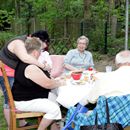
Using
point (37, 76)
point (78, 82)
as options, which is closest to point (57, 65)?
point (78, 82)

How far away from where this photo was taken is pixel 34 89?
385 centimetres

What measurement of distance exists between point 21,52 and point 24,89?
17.1 inches

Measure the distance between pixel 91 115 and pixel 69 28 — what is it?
30.9 feet

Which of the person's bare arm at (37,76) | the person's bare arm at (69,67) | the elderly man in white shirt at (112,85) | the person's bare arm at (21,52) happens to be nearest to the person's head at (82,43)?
the person's bare arm at (69,67)

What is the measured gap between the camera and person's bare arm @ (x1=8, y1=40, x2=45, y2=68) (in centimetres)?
386

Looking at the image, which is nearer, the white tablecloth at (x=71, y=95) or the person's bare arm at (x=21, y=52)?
the white tablecloth at (x=71, y=95)

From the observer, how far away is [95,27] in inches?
461

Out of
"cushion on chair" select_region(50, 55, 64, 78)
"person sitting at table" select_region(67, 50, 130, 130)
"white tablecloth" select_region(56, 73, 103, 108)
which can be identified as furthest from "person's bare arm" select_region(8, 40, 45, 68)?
"cushion on chair" select_region(50, 55, 64, 78)

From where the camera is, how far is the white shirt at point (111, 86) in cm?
322

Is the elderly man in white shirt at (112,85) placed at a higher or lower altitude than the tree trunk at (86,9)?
lower

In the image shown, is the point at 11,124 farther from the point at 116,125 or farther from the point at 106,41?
the point at 106,41

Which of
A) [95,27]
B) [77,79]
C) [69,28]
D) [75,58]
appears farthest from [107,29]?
[77,79]

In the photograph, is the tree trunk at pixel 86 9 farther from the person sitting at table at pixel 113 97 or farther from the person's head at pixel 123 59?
the person sitting at table at pixel 113 97

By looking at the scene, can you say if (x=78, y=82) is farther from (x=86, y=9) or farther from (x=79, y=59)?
(x=86, y=9)
